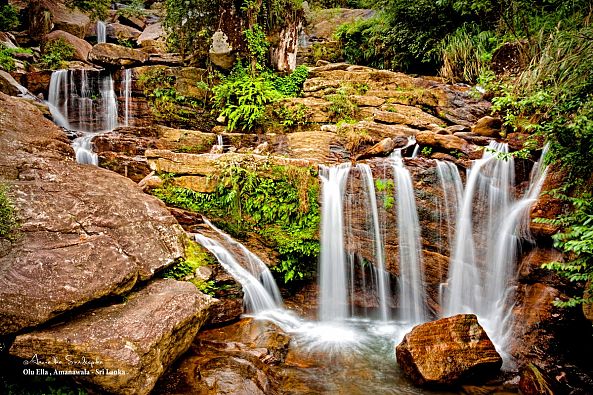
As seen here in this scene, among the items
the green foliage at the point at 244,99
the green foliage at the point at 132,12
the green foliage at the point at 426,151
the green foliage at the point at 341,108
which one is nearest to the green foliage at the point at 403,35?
the green foliage at the point at 341,108

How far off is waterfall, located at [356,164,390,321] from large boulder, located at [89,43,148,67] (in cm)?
954

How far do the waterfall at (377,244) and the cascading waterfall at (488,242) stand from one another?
3.66 ft

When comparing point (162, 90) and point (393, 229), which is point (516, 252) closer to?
point (393, 229)

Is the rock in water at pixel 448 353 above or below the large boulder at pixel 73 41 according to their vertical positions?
below

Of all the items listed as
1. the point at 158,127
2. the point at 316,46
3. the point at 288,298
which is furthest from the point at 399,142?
the point at 316,46

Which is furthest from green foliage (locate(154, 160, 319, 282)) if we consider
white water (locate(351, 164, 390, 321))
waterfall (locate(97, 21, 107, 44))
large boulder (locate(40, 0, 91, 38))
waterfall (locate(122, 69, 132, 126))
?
waterfall (locate(97, 21, 107, 44))

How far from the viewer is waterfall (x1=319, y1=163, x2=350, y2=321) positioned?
21.8ft

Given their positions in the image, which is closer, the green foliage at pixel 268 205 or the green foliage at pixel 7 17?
the green foliage at pixel 268 205

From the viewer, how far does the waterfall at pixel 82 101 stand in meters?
10.1

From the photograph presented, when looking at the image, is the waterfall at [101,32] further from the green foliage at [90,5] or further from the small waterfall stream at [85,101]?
the small waterfall stream at [85,101]

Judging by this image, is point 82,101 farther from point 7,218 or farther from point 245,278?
point 245,278

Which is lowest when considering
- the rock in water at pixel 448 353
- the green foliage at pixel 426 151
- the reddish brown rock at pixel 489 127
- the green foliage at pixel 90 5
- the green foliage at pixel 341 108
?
the rock in water at pixel 448 353

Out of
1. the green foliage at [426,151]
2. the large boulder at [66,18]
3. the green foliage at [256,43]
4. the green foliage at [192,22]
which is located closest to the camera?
the green foliage at [426,151]

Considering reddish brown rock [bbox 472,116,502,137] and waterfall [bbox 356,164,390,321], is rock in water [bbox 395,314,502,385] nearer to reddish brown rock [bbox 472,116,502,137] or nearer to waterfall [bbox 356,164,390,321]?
waterfall [bbox 356,164,390,321]
